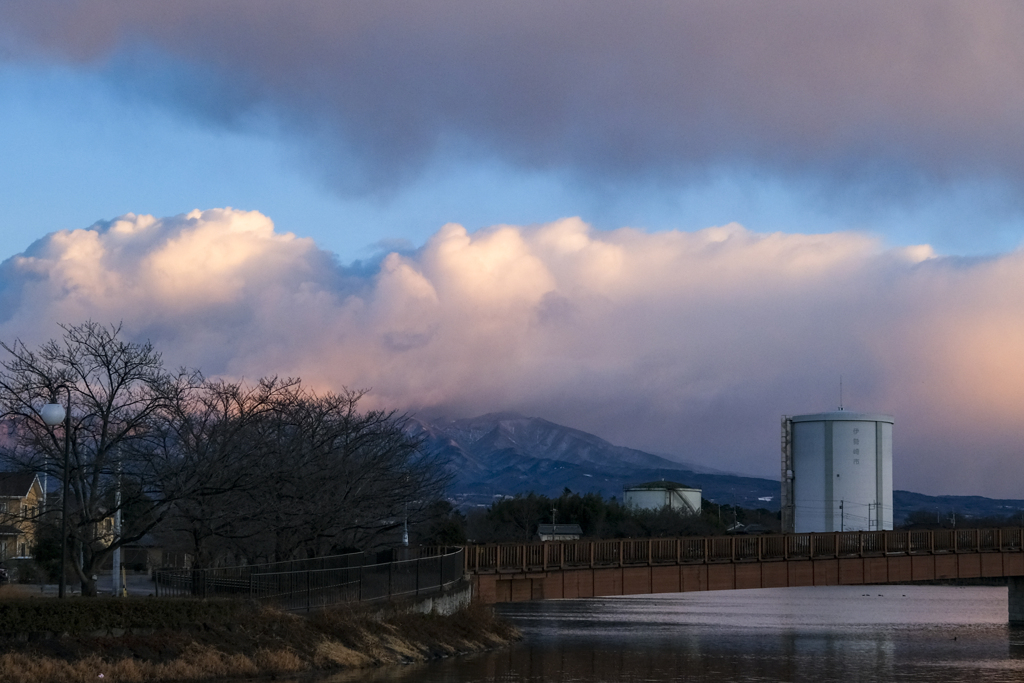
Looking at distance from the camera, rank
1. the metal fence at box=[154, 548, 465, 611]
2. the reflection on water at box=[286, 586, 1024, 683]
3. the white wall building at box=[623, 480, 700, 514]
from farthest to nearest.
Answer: the white wall building at box=[623, 480, 700, 514]
the reflection on water at box=[286, 586, 1024, 683]
the metal fence at box=[154, 548, 465, 611]

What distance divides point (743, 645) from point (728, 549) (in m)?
7.61

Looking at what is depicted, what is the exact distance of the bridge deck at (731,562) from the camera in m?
58.7

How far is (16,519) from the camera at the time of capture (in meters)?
33.7

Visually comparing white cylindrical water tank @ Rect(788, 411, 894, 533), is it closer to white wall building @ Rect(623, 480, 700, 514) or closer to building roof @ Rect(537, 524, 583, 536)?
building roof @ Rect(537, 524, 583, 536)

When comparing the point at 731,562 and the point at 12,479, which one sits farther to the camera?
the point at 731,562

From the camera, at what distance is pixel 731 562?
63.2 metres

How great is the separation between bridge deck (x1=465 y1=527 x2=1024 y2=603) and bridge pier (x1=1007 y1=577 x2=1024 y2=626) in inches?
198

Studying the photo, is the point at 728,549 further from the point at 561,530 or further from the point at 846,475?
the point at 561,530

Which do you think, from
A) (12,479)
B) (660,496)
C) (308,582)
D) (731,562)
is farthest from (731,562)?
(660,496)

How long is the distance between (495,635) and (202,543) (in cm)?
1401

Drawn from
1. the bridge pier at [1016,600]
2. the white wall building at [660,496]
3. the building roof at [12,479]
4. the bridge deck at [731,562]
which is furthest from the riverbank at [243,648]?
the white wall building at [660,496]

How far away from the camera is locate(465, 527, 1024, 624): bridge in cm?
5869

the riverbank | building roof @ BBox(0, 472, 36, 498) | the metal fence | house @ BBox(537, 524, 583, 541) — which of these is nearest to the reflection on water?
the riverbank

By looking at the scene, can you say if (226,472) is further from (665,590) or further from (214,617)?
(665,590)
